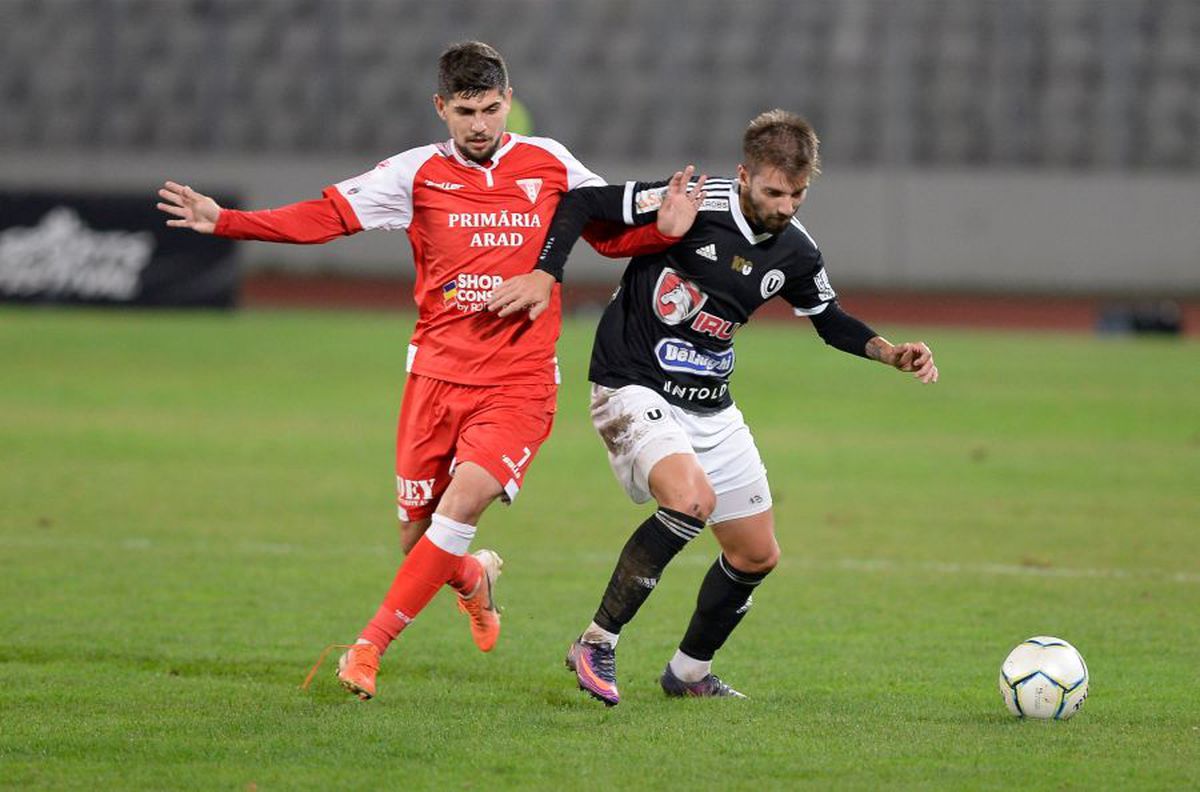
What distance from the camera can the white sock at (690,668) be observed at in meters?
6.04

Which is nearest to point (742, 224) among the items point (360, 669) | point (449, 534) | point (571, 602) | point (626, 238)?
point (626, 238)

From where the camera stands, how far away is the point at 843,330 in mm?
6266

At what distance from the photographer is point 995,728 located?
5.51 meters

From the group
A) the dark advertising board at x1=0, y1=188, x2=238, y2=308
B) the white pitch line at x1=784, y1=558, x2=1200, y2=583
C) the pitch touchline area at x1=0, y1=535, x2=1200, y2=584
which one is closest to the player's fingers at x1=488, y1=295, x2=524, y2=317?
the pitch touchline area at x1=0, y1=535, x2=1200, y2=584

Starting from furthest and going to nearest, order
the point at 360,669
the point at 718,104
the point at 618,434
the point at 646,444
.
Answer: the point at 718,104
the point at 618,434
the point at 646,444
the point at 360,669

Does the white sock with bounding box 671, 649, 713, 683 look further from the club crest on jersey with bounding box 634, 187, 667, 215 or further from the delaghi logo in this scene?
the delaghi logo

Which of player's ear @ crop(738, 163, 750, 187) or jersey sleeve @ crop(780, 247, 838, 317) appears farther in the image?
jersey sleeve @ crop(780, 247, 838, 317)

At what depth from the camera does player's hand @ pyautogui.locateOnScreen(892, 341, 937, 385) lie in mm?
6004

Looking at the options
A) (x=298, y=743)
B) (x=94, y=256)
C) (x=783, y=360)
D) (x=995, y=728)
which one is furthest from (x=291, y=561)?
(x=94, y=256)

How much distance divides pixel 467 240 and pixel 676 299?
777mm

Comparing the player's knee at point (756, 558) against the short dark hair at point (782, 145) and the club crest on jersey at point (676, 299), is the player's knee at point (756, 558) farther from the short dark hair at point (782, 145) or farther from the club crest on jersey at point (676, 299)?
the short dark hair at point (782, 145)

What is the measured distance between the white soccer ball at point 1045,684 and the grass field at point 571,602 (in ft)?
0.29

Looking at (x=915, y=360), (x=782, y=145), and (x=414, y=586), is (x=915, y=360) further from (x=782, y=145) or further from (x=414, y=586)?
(x=414, y=586)

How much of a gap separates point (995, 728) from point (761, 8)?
28.9 metres
